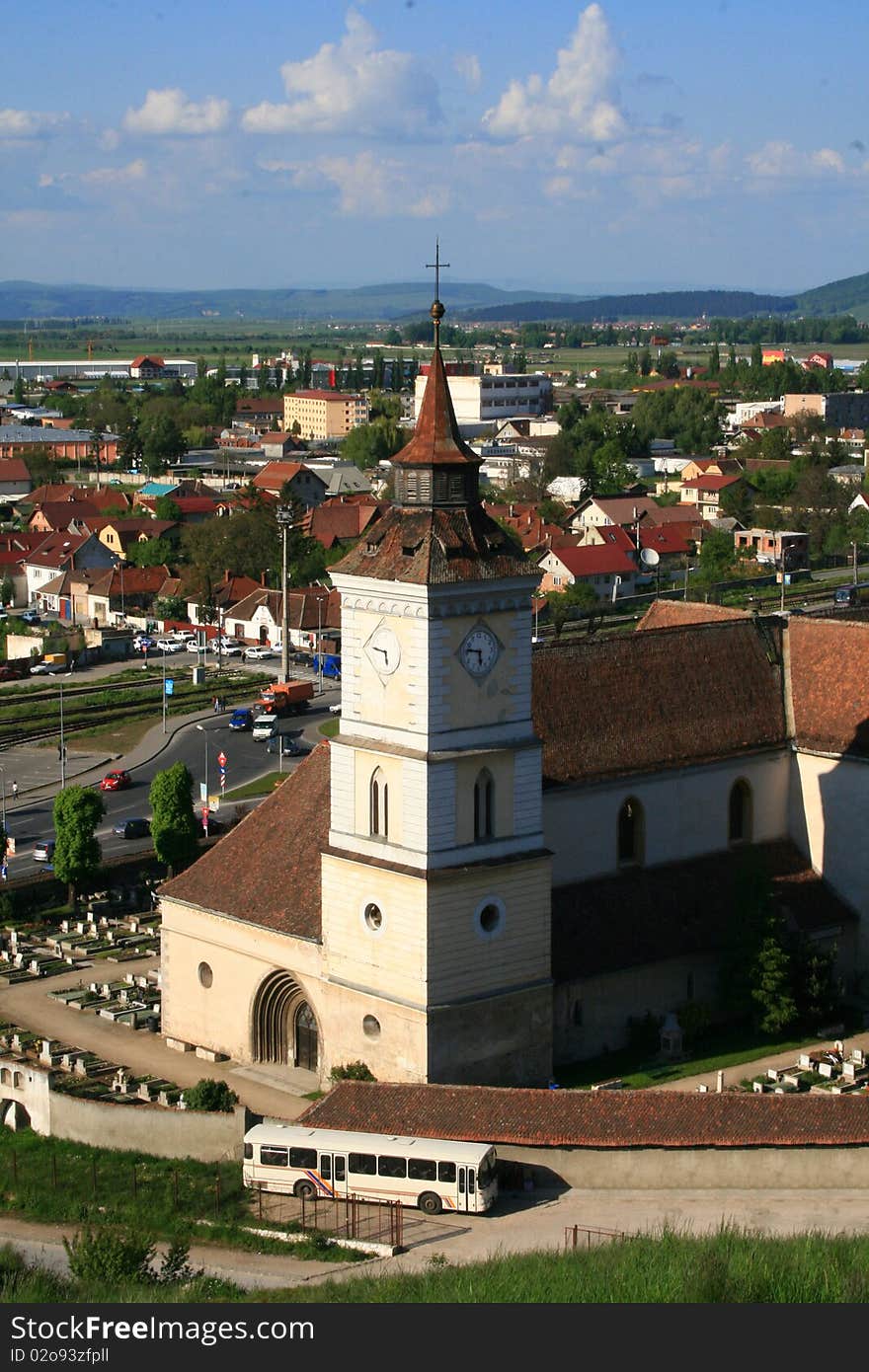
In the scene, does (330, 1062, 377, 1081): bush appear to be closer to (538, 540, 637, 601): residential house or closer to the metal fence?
the metal fence

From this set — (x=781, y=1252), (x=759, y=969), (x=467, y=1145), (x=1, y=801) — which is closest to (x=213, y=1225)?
(x=467, y=1145)

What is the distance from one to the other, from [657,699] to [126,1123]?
15.4m

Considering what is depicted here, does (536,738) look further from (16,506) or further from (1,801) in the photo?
(16,506)

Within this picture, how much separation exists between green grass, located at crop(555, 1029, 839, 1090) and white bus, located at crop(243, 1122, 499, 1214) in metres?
6.50

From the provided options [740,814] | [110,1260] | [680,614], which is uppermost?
[680,614]

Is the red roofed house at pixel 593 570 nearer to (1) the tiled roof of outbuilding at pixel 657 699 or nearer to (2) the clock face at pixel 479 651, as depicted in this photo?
(1) the tiled roof of outbuilding at pixel 657 699

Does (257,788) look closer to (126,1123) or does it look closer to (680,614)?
(680,614)

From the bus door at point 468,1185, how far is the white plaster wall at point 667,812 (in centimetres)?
1000

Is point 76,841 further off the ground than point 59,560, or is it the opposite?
point 59,560

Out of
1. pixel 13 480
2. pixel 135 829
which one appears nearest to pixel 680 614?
pixel 135 829

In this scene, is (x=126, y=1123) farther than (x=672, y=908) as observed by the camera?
No

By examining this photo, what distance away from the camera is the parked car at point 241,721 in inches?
3270

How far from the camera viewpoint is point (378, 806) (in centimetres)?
4225

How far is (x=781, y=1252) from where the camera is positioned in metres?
32.8
